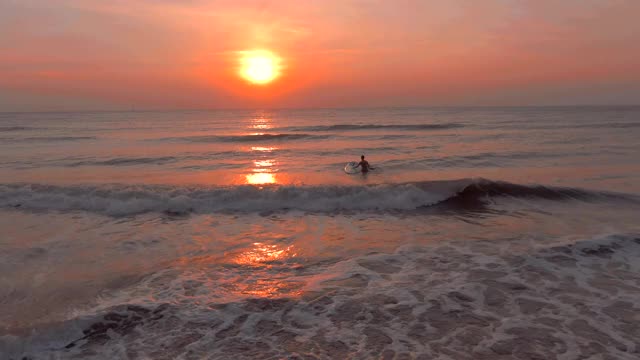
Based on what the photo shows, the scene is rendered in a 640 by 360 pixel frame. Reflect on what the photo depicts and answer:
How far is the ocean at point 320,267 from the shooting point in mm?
6059

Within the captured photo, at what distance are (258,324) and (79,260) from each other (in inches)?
201

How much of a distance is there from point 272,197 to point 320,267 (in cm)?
760

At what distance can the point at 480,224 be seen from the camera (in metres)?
12.5

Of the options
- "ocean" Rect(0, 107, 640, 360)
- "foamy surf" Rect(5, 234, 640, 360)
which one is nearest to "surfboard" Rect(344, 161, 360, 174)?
"ocean" Rect(0, 107, 640, 360)

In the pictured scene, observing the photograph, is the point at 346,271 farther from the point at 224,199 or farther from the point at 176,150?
the point at 176,150

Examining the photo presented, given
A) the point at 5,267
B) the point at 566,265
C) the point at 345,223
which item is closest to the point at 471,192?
the point at 345,223

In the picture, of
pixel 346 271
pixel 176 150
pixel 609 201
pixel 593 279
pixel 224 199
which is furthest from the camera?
pixel 176 150

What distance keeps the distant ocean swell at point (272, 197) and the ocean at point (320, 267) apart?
9 cm

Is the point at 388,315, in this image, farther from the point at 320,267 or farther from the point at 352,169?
the point at 352,169

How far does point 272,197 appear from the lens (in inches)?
642

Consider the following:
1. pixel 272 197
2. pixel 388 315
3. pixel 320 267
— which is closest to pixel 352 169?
pixel 272 197

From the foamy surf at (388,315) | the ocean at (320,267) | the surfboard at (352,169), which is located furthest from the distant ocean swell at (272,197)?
the foamy surf at (388,315)

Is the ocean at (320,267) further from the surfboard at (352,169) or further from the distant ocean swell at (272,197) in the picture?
the surfboard at (352,169)

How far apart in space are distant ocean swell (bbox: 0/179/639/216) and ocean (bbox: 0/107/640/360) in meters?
0.09
